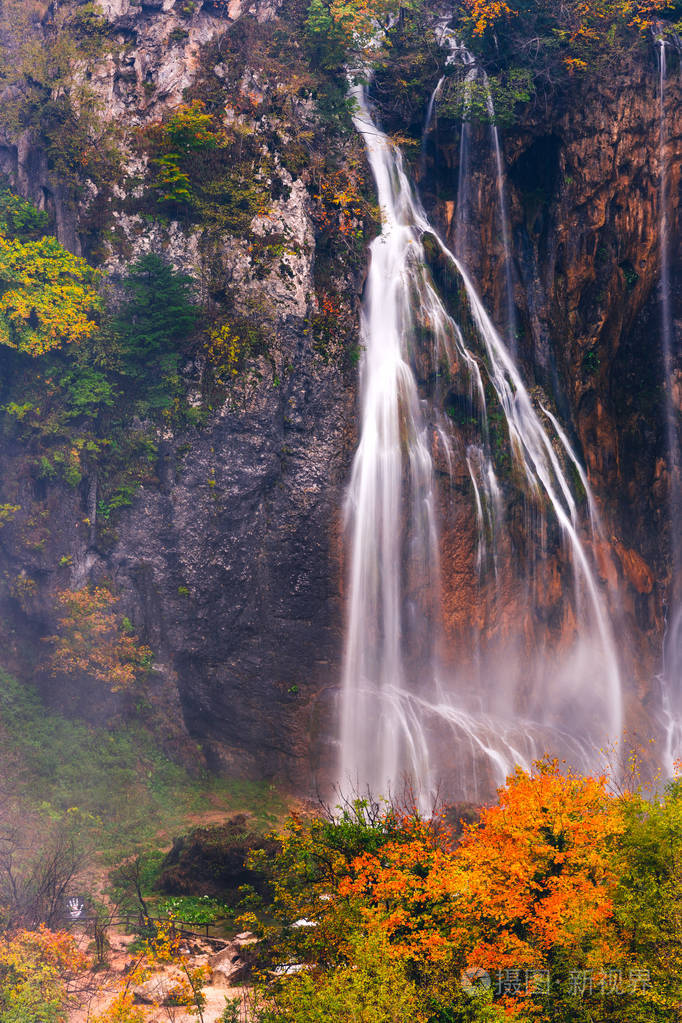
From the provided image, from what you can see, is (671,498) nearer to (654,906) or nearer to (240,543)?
(240,543)

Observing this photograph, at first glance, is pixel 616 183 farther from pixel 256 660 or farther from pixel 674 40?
pixel 256 660

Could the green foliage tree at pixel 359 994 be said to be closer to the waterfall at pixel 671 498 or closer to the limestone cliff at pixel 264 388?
the limestone cliff at pixel 264 388

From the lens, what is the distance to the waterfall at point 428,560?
2438 centimetres

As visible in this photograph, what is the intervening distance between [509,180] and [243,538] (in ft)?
51.8

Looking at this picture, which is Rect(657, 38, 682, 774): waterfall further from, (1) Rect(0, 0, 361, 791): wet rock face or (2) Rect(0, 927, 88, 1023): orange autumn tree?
(2) Rect(0, 927, 88, 1023): orange autumn tree

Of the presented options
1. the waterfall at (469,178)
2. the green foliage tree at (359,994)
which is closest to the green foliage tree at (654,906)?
the green foliage tree at (359,994)

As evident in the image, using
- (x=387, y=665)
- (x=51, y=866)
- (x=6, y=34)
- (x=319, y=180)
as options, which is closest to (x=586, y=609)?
(x=387, y=665)

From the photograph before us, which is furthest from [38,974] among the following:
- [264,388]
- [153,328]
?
[153,328]

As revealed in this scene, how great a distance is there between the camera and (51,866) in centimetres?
1878

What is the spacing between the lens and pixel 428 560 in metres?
25.1

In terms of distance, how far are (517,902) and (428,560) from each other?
11700 millimetres

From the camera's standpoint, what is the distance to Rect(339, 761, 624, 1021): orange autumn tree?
45.5 feet

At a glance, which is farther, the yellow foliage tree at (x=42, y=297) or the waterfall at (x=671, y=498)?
the waterfall at (x=671, y=498)

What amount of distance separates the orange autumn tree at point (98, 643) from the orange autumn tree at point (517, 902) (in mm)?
11621
